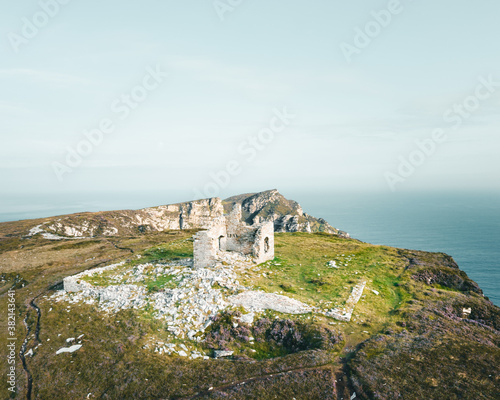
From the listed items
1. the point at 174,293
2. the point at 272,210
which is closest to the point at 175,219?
the point at 272,210

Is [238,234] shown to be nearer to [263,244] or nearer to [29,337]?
[263,244]

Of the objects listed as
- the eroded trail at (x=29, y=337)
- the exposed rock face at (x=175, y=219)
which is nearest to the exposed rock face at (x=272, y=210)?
the exposed rock face at (x=175, y=219)

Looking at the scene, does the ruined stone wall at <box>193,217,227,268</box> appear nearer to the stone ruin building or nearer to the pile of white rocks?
the stone ruin building

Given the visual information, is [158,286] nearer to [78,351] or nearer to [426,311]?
[78,351]

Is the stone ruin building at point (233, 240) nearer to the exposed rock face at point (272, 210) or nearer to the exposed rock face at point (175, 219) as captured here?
the exposed rock face at point (175, 219)

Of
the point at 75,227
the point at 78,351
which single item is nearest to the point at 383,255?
the point at 78,351

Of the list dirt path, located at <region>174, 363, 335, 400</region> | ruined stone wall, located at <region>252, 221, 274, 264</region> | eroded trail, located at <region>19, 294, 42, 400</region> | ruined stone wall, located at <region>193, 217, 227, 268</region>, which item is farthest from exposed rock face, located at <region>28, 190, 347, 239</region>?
dirt path, located at <region>174, 363, 335, 400</region>
